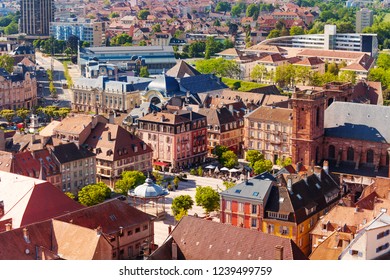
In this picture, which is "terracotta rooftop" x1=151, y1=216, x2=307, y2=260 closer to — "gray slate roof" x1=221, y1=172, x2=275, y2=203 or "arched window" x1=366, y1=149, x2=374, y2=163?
"gray slate roof" x1=221, y1=172, x2=275, y2=203

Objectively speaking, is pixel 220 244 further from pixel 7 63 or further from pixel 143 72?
pixel 7 63

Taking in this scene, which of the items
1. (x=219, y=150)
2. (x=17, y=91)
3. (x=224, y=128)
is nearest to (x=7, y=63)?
(x=17, y=91)

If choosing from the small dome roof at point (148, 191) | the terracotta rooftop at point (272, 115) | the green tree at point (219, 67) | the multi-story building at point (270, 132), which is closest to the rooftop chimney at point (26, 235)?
the small dome roof at point (148, 191)

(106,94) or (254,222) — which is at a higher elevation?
(106,94)

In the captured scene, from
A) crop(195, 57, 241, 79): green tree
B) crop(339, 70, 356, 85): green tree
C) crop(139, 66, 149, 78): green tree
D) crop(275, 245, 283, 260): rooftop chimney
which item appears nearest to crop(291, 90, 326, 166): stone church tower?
crop(275, 245, 283, 260): rooftop chimney

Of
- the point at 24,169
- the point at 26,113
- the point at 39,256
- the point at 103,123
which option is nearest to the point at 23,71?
the point at 26,113

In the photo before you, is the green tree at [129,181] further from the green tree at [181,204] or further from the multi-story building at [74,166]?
the green tree at [181,204]

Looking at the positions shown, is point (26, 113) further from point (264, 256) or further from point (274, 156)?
point (264, 256)
